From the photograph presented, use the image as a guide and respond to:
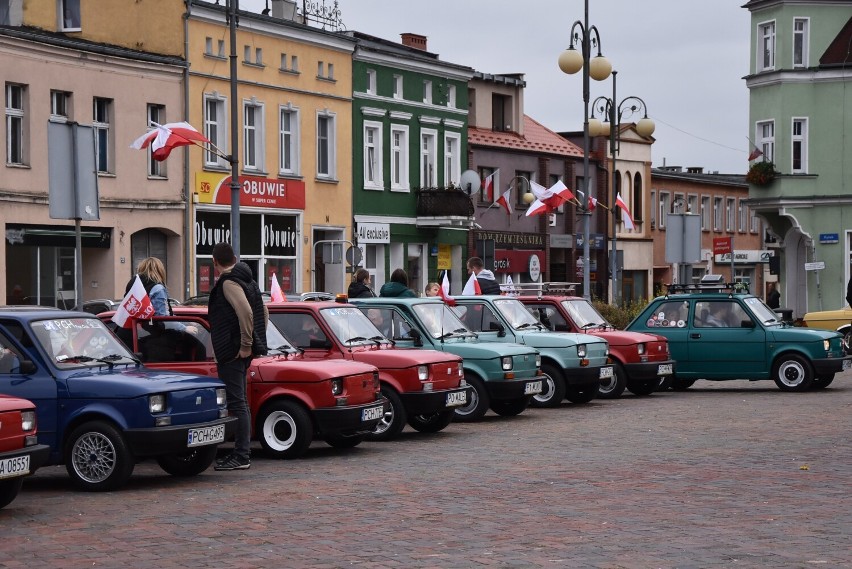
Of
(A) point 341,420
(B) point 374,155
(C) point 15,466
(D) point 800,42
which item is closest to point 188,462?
(A) point 341,420

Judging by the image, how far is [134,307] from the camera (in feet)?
52.9

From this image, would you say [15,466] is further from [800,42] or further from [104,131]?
[800,42]

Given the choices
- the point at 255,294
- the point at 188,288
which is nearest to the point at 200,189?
the point at 188,288

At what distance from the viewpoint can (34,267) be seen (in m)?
35.2

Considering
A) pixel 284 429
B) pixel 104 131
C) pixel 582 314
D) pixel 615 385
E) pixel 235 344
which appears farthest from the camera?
pixel 104 131

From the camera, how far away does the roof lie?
187 ft

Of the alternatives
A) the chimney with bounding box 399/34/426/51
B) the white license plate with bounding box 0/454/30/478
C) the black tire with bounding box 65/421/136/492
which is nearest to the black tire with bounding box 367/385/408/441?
the black tire with bounding box 65/421/136/492

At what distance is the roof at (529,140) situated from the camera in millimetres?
57125

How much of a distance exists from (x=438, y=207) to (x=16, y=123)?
18.9m

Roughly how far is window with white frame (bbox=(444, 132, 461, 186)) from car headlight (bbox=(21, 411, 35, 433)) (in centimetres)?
4189

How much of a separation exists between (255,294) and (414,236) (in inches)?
1426

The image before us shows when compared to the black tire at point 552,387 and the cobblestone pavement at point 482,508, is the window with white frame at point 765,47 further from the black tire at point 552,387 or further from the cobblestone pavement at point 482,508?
the cobblestone pavement at point 482,508

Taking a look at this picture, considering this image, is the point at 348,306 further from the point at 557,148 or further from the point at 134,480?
the point at 557,148

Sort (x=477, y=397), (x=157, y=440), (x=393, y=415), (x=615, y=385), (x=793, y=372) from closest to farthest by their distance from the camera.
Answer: (x=157, y=440) < (x=393, y=415) < (x=477, y=397) < (x=615, y=385) < (x=793, y=372)
